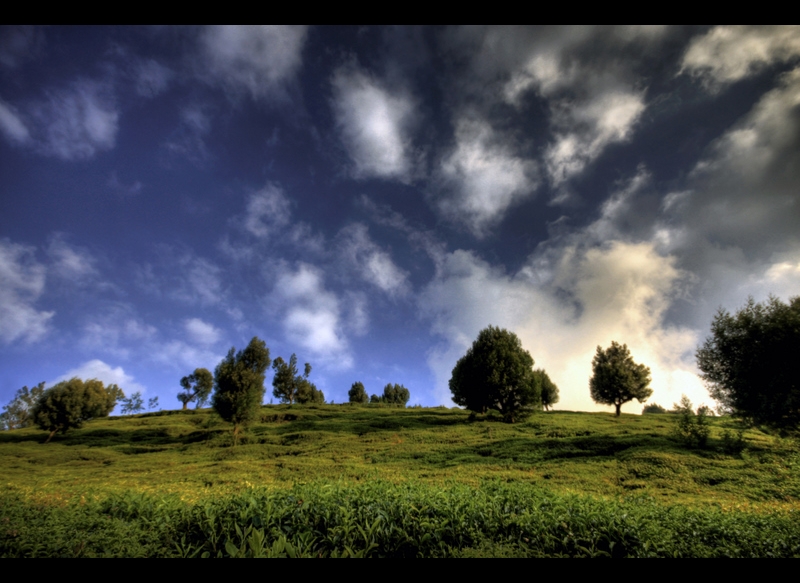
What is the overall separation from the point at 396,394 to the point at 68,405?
111568 millimetres

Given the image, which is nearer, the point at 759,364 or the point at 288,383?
the point at 759,364

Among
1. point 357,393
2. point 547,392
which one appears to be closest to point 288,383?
point 357,393

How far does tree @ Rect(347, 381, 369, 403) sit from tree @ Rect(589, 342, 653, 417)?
7966 centimetres

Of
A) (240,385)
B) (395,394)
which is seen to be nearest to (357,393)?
(395,394)

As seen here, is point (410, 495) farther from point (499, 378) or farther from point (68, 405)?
point (68, 405)

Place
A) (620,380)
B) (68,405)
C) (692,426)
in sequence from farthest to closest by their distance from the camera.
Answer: (620,380) < (68,405) < (692,426)

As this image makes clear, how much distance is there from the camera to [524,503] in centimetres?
815

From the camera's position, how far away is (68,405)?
160ft

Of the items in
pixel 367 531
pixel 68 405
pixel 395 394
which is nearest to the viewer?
pixel 367 531

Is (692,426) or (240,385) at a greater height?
(240,385)

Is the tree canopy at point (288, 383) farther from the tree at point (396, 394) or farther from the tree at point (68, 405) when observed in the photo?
the tree at point (396, 394)

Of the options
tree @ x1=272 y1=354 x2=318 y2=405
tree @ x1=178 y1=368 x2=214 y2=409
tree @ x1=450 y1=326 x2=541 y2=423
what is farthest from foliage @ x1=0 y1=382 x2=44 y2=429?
tree @ x1=450 y1=326 x2=541 y2=423
